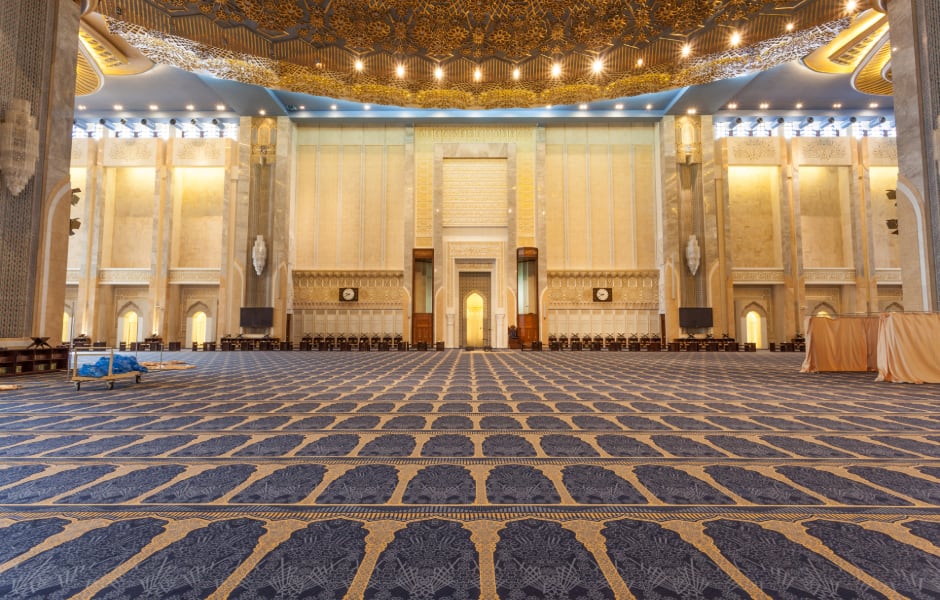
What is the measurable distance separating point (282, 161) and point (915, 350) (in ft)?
47.9

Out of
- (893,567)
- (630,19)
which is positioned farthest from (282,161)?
(893,567)

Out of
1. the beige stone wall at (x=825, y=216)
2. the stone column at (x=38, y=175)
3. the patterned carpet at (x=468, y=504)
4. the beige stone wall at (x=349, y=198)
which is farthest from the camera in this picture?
the beige stone wall at (x=825, y=216)

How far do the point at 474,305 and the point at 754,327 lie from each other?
9167mm

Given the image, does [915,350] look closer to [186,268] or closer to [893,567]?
[893,567]

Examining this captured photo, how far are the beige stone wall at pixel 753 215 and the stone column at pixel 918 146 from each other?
26.7 ft

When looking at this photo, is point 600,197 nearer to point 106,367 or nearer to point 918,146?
point 918,146

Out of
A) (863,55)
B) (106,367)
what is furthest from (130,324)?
(863,55)

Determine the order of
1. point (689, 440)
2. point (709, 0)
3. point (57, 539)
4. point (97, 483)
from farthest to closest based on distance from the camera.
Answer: point (709, 0), point (689, 440), point (97, 483), point (57, 539)

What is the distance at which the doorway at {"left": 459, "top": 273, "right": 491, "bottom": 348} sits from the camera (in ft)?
48.3

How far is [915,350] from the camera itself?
193 inches

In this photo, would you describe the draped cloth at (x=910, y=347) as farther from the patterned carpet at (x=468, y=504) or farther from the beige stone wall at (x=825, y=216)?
the beige stone wall at (x=825, y=216)

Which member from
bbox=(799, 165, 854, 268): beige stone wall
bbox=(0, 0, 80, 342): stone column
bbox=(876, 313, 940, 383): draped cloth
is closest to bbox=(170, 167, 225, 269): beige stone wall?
bbox=(0, 0, 80, 342): stone column

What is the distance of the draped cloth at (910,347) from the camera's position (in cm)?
482

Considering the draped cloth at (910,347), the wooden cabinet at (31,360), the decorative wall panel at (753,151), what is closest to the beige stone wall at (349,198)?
the wooden cabinet at (31,360)
